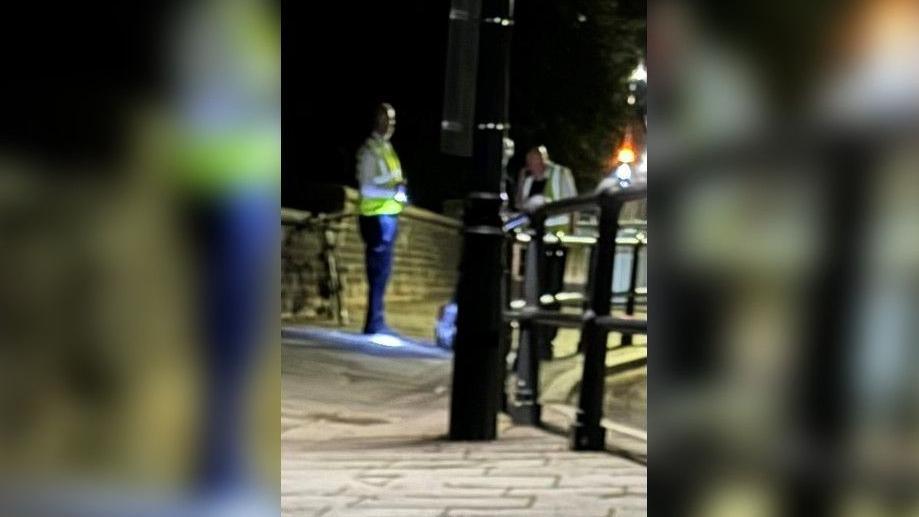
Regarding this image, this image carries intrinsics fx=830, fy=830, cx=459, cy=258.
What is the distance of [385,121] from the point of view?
1.25 m

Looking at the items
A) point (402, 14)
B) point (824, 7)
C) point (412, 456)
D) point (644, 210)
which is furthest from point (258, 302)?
point (824, 7)

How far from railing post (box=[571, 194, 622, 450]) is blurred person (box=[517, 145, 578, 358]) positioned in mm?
47

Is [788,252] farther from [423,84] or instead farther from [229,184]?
[229,184]

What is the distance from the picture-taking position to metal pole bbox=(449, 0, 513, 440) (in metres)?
1.23

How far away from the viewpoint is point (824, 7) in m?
1.17

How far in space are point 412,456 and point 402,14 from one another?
26.8 inches

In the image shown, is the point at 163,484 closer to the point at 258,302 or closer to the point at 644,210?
the point at 258,302

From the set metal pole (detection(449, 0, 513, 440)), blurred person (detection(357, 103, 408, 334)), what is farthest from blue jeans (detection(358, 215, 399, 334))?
metal pole (detection(449, 0, 513, 440))

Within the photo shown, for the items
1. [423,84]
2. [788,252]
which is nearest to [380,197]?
[423,84]

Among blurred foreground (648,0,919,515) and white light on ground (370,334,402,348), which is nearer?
blurred foreground (648,0,919,515)

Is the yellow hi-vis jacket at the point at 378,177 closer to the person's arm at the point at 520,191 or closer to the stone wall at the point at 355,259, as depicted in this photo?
the stone wall at the point at 355,259

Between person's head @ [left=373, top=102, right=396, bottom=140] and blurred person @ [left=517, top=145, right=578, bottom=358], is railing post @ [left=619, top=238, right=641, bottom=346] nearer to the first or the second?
blurred person @ [left=517, top=145, right=578, bottom=358]

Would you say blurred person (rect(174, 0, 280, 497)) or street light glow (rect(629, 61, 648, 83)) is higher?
street light glow (rect(629, 61, 648, 83))

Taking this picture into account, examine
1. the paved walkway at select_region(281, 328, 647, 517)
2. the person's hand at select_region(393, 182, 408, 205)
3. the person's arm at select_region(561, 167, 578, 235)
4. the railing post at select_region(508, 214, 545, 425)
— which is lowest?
the paved walkway at select_region(281, 328, 647, 517)
